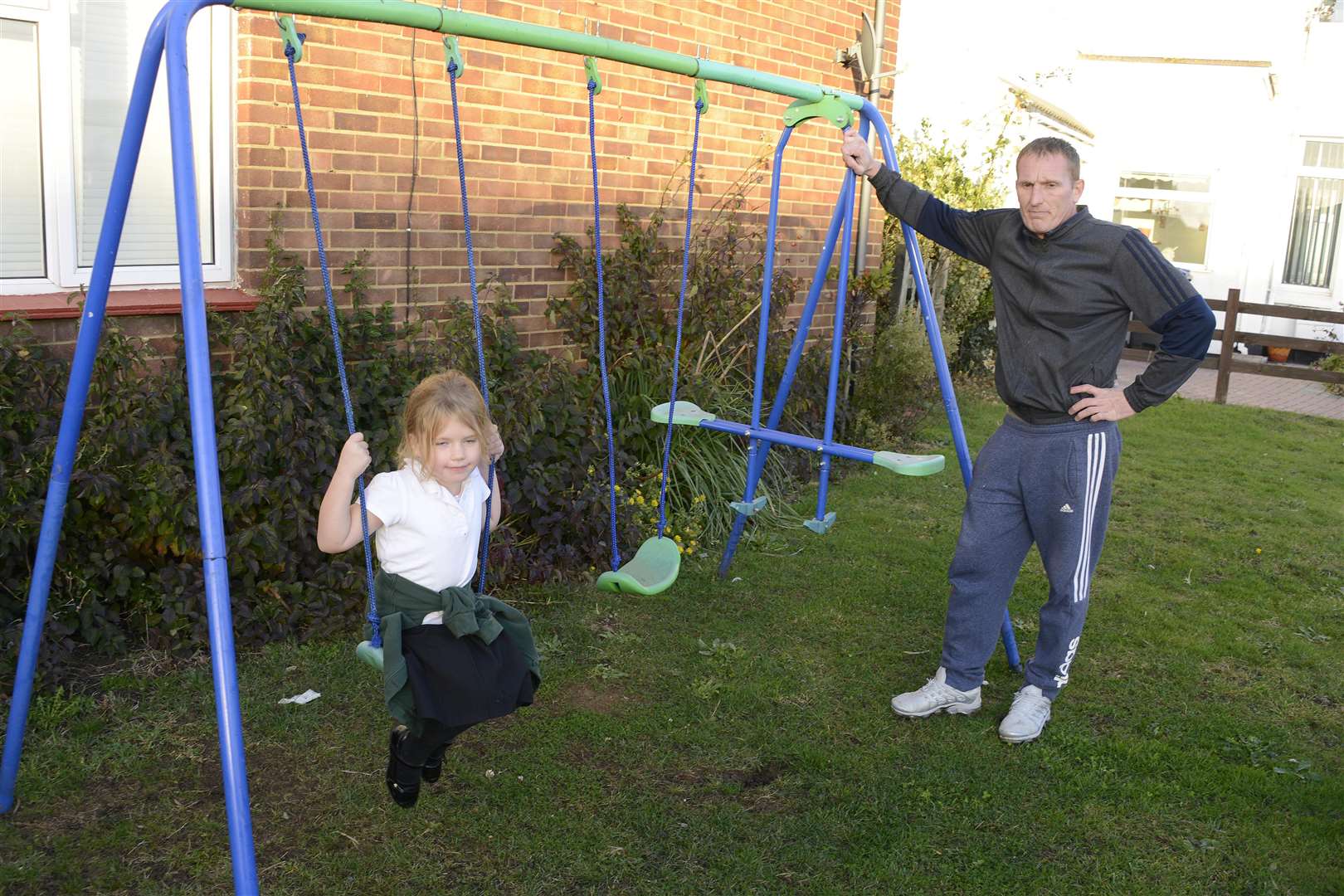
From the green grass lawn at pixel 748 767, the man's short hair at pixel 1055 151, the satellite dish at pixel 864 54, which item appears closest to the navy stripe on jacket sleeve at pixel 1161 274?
the man's short hair at pixel 1055 151

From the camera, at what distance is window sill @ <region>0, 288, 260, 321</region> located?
418 cm

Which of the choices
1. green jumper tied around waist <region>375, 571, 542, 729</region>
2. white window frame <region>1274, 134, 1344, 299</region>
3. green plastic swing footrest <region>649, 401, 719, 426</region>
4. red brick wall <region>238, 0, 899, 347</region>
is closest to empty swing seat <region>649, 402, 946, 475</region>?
green plastic swing footrest <region>649, 401, 719, 426</region>

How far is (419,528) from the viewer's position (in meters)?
3.01

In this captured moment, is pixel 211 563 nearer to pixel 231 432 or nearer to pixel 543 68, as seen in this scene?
pixel 231 432

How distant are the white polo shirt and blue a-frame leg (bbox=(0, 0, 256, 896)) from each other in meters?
0.50

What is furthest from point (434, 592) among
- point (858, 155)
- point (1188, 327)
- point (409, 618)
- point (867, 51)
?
point (867, 51)

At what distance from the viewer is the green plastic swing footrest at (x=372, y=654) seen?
2994 millimetres

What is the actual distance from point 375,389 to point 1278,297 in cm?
1634

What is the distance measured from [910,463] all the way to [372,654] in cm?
196

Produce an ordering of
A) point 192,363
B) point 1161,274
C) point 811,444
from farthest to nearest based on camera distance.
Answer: point 811,444
point 1161,274
point 192,363

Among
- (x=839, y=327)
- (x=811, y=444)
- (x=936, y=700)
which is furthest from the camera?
(x=839, y=327)

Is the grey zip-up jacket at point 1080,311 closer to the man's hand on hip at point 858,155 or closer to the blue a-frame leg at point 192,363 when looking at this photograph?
the man's hand on hip at point 858,155

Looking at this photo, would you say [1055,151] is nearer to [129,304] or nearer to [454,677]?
[454,677]

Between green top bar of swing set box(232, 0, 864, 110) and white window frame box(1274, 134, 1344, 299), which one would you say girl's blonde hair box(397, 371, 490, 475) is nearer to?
green top bar of swing set box(232, 0, 864, 110)
